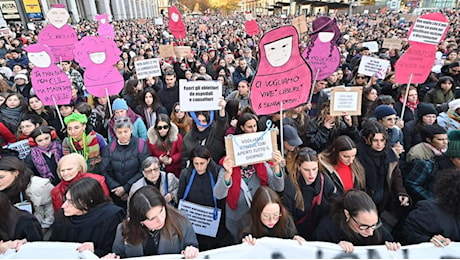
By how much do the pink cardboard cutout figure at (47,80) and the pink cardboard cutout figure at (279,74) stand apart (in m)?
3.07

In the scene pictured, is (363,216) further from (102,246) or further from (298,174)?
(102,246)

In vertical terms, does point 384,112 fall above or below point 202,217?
above

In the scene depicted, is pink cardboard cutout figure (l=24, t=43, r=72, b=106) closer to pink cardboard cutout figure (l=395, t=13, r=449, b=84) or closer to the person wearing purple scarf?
the person wearing purple scarf

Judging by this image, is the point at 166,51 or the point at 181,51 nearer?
the point at 166,51

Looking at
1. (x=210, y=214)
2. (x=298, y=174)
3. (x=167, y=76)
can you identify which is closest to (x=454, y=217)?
(x=298, y=174)

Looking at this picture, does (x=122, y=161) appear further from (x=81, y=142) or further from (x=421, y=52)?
(x=421, y=52)

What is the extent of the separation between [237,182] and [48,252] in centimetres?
148

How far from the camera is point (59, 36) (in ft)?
20.7

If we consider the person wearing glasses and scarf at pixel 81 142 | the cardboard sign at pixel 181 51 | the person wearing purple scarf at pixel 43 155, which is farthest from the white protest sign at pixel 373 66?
the person wearing purple scarf at pixel 43 155

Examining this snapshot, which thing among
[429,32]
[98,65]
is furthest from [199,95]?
[429,32]

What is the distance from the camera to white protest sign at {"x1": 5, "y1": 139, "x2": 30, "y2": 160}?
11.1ft

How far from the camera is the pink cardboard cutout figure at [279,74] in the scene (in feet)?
8.31

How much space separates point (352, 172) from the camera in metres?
2.75

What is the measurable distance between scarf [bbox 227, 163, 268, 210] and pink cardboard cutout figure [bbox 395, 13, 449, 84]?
2.90 m
